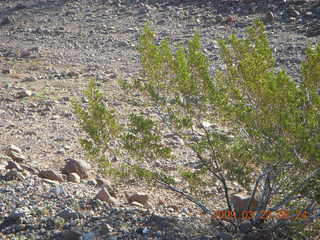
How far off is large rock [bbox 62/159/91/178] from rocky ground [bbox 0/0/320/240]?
0.01 metres

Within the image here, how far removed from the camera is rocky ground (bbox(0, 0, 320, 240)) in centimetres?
420

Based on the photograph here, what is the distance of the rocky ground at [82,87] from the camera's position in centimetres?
420

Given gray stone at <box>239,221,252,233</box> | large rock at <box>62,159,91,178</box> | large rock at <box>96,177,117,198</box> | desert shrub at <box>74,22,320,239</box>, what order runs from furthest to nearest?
large rock at <box>62,159,91,178</box> → large rock at <box>96,177,117,198</box> → gray stone at <box>239,221,252,233</box> → desert shrub at <box>74,22,320,239</box>

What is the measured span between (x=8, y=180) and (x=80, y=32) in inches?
383

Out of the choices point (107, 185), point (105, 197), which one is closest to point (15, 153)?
point (107, 185)

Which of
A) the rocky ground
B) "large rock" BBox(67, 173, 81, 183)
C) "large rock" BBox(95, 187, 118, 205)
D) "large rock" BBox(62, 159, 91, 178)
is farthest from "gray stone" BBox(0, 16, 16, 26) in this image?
"large rock" BBox(95, 187, 118, 205)

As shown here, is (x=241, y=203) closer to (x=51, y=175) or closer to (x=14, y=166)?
(x=51, y=175)

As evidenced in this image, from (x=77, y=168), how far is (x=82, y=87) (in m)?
3.83

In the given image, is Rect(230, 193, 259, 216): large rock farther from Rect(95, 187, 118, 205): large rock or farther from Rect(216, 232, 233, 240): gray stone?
Rect(95, 187, 118, 205): large rock

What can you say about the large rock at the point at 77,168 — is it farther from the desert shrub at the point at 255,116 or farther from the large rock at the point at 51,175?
the desert shrub at the point at 255,116

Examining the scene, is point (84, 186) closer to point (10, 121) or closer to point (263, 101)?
point (263, 101)

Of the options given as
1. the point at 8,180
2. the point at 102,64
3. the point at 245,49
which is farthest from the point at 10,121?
the point at 245,49

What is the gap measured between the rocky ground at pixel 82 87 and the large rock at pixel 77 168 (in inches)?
0.6

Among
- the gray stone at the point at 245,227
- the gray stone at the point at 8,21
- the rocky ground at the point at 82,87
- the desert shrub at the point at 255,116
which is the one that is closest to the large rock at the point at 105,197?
the rocky ground at the point at 82,87
